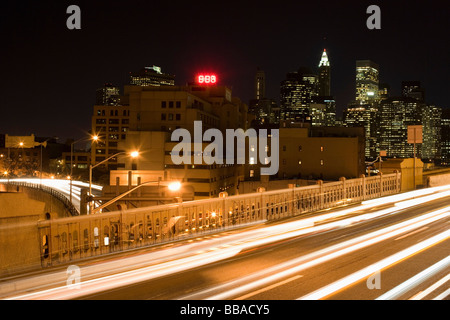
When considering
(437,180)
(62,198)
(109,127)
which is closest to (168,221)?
(437,180)

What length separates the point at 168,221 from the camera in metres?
14.8

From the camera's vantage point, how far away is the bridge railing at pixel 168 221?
465 inches

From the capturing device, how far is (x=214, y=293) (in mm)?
9367

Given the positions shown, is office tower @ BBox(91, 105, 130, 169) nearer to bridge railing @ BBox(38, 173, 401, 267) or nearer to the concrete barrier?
the concrete barrier

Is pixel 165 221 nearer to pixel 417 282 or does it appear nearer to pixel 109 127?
pixel 417 282

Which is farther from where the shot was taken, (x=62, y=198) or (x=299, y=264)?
(x=62, y=198)

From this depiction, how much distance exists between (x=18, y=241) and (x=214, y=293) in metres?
5.14

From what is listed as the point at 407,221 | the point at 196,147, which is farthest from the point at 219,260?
the point at 196,147

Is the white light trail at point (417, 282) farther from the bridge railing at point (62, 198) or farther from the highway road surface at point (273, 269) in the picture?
the bridge railing at point (62, 198)

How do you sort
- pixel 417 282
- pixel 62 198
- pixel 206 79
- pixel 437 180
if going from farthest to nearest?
pixel 206 79 < pixel 62 198 < pixel 437 180 < pixel 417 282

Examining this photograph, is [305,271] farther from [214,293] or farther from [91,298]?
[91,298]

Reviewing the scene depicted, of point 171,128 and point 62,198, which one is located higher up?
point 171,128

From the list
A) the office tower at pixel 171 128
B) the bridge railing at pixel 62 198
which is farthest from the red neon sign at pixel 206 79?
the bridge railing at pixel 62 198

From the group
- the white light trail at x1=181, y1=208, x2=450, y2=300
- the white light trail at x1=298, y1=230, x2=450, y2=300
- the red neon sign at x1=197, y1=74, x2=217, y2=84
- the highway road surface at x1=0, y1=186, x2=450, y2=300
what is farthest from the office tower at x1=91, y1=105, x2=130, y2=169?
the white light trail at x1=298, y1=230, x2=450, y2=300
